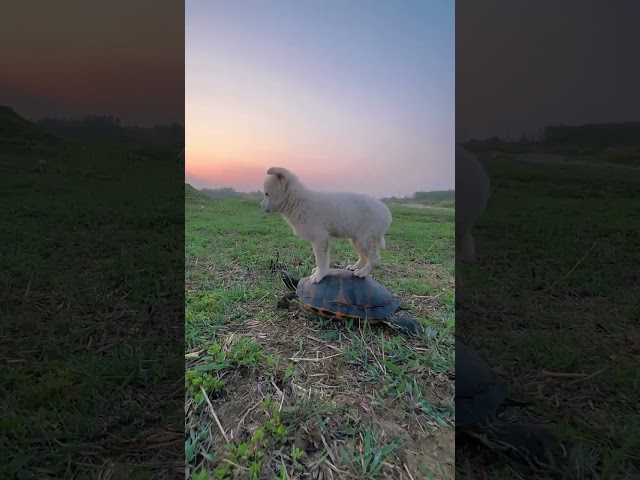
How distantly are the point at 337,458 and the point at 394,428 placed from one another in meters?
0.23

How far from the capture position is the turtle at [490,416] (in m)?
0.64

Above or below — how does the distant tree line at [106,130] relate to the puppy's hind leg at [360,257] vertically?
above

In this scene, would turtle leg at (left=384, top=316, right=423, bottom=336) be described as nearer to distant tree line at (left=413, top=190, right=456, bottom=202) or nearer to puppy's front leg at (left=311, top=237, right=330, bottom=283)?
puppy's front leg at (left=311, top=237, right=330, bottom=283)

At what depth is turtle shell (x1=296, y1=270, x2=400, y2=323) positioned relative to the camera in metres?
1.65

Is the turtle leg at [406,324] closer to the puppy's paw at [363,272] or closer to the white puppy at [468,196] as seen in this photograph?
the puppy's paw at [363,272]

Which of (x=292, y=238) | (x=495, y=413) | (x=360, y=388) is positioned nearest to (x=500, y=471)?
(x=495, y=413)

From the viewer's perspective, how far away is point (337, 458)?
991mm

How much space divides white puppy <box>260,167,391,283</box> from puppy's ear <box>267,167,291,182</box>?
2.2 inches

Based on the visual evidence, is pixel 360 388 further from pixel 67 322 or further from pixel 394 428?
pixel 67 322

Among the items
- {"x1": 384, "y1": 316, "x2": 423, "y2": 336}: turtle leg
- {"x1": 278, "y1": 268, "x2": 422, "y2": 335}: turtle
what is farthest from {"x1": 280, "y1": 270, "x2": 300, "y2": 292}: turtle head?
{"x1": 384, "y1": 316, "x2": 423, "y2": 336}: turtle leg

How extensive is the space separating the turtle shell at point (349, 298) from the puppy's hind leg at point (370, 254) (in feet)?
0.12

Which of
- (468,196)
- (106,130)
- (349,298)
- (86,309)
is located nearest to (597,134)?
(468,196)

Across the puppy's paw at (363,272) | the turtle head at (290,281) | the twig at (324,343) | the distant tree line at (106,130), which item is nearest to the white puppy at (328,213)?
the puppy's paw at (363,272)

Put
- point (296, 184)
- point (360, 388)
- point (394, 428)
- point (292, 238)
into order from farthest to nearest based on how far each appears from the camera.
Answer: point (292, 238) < point (296, 184) < point (360, 388) < point (394, 428)
